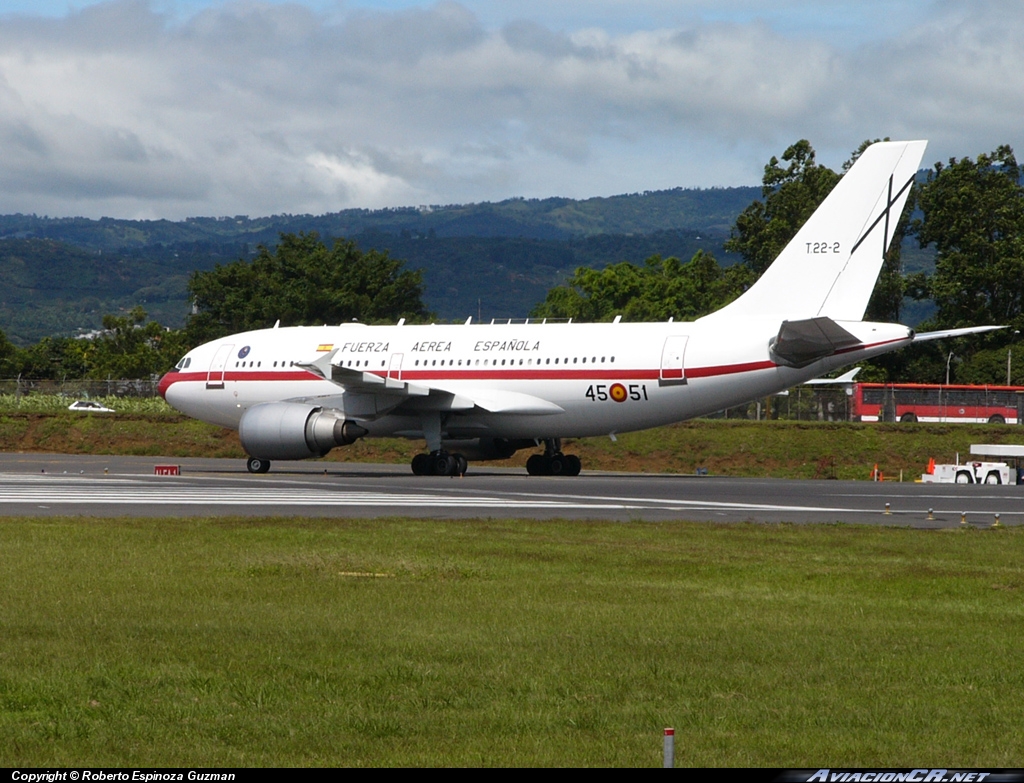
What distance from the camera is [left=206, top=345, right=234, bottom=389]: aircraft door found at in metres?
42.6

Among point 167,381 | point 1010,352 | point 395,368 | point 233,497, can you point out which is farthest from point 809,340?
point 1010,352

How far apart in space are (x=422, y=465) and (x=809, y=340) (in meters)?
11.5

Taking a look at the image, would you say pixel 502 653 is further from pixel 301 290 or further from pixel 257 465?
pixel 301 290

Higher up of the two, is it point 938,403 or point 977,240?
point 977,240

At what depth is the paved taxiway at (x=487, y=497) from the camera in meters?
24.1

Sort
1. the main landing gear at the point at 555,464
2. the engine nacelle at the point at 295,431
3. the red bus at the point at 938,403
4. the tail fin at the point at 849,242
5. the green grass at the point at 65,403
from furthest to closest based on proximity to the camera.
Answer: the green grass at the point at 65,403 → the red bus at the point at 938,403 → the main landing gear at the point at 555,464 → the engine nacelle at the point at 295,431 → the tail fin at the point at 849,242

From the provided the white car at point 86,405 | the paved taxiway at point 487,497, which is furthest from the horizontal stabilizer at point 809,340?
the white car at point 86,405

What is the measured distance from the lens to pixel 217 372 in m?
42.7

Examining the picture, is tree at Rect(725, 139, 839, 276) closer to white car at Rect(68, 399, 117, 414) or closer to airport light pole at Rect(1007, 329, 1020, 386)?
airport light pole at Rect(1007, 329, 1020, 386)

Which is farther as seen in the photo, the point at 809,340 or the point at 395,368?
the point at 395,368

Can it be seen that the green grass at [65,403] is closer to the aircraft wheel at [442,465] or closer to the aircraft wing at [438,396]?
the aircraft wing at [438,396]

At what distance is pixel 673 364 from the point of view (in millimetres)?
35719

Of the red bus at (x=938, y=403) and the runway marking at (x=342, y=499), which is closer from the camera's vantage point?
the runway marking at (x=342, y=499)

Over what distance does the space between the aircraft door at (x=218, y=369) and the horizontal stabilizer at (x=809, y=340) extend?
1759 cm
